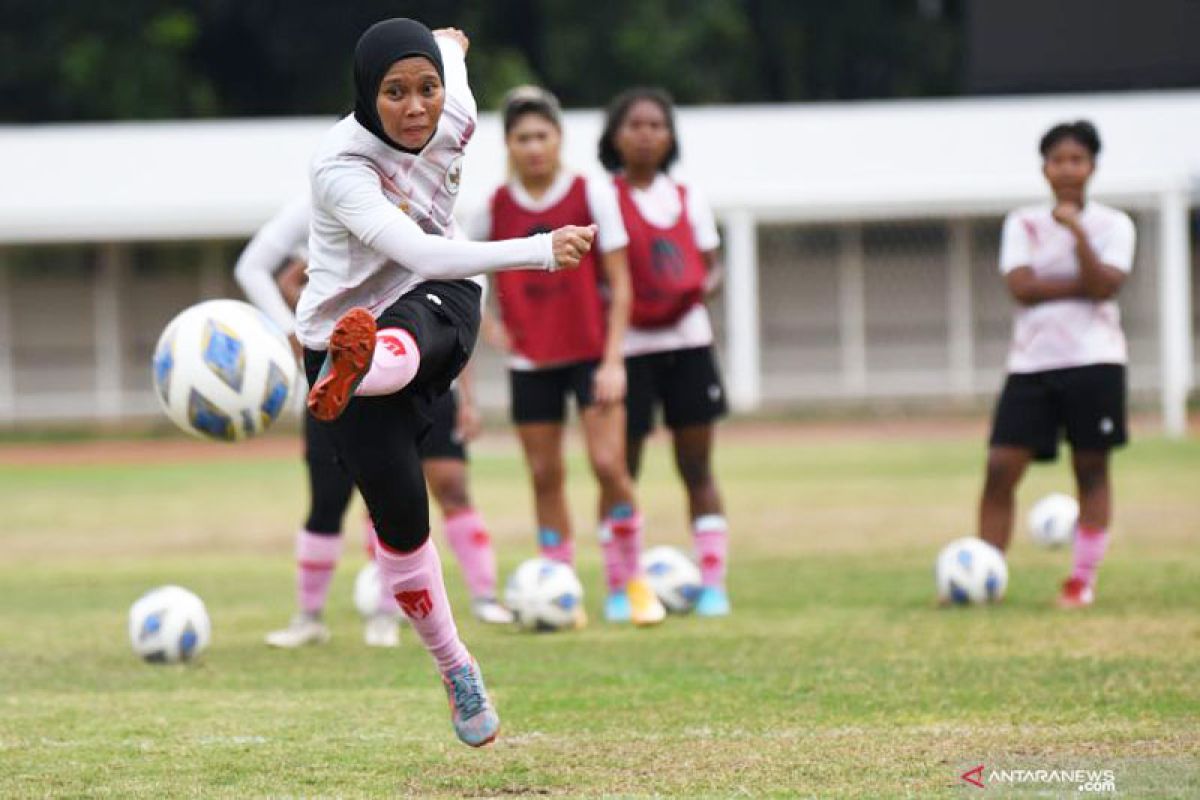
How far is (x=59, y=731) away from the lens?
21.7ft

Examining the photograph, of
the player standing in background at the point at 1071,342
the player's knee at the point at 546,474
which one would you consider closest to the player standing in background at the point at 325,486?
the player's knee at the point at 546,474

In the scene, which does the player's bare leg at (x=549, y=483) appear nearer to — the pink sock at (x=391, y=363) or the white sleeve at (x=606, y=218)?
the white sleeve at (x=606, y=218)

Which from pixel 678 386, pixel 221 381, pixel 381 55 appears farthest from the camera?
pixel 678 386

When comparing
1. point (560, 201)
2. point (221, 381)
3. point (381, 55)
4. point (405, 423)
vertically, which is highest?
point (381, 55)

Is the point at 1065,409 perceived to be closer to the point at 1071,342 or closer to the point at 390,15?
the point at 1071,342

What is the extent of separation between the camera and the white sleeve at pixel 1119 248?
9.48 meters

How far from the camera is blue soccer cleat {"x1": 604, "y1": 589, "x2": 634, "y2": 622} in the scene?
9567mm

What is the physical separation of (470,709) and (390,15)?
3782 centimetres

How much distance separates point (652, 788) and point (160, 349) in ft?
8.44

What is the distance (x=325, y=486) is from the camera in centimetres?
874

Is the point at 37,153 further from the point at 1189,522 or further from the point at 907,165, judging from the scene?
the point at 1189,522

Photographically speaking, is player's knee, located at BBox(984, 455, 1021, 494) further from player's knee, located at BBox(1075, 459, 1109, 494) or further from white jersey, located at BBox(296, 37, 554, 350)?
white jersey, located at BBox(296, 37, 554, 350)

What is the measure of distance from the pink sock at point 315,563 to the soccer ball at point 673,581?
5.33ft

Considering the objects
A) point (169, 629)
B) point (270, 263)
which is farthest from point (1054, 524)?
point (169, 629)
